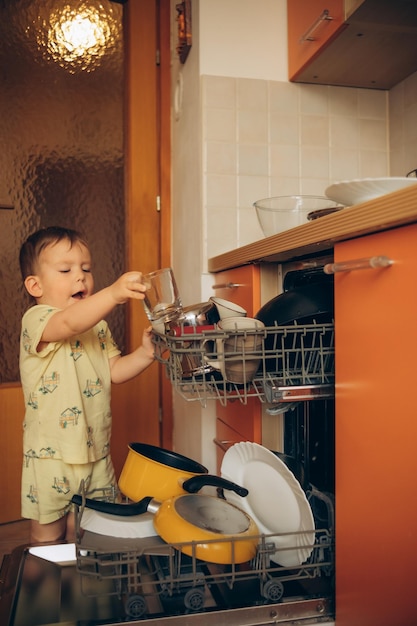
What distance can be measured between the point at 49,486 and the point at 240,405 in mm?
502

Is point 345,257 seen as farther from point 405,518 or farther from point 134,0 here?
point 134,0

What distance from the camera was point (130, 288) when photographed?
3.76 ft

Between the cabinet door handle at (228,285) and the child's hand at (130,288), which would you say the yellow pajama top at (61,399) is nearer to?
the child's hand at (130,288)

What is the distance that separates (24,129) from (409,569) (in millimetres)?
1944

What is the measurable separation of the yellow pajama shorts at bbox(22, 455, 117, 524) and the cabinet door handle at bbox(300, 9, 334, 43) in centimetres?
126

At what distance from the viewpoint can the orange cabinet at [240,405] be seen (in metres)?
1.30

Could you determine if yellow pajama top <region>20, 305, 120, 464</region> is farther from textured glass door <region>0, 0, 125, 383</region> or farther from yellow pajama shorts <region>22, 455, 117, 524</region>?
textured glass door <region>0, 0, 125, 383</region>

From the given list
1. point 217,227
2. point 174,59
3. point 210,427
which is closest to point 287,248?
point 217,227

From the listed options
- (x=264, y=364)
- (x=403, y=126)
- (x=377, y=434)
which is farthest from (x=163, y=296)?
(x=403, y=126)

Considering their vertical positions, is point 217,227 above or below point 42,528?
above

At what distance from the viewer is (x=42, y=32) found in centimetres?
211

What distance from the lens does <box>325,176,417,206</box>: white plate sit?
875 millimetres

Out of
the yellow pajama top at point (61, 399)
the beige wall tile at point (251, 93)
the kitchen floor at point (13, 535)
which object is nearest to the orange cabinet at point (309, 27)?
the beige wall tile at point (251, 93)

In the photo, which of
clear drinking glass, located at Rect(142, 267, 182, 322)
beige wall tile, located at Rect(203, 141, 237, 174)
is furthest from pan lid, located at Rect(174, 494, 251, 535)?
beige wall tile, located at Rect(203, 141, 237, 174)
